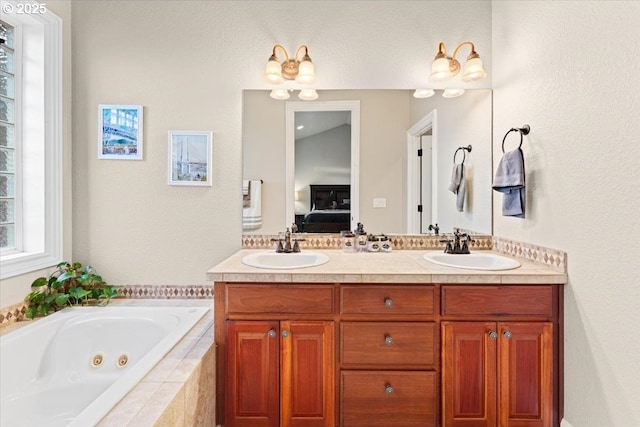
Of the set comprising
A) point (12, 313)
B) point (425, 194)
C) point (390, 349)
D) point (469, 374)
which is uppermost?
point (425, 194)

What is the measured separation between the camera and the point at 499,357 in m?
1.49

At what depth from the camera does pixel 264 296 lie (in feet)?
5.00

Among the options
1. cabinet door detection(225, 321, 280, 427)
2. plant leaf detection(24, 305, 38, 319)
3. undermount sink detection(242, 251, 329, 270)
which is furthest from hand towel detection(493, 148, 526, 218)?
Result: plant leaf detection(24, 305, 38, 319)

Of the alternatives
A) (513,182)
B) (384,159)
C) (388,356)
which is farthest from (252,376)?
(513,182)

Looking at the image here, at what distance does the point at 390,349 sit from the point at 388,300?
0.23 m

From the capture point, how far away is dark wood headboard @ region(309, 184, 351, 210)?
214 cm

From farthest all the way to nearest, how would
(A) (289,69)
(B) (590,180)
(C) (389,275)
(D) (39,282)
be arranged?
(A) (289,69) → (D) (39,282) → (C) (389,275) → (B) (590,180)

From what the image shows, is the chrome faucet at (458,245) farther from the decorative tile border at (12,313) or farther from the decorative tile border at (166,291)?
the decorative tile border at (12,313)

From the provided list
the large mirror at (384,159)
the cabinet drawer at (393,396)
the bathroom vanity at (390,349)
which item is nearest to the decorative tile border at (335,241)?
the large mirror at (384,159)

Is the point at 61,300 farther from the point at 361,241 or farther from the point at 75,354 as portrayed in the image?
the point at 361,241

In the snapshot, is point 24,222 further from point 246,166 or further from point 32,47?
point 246,166

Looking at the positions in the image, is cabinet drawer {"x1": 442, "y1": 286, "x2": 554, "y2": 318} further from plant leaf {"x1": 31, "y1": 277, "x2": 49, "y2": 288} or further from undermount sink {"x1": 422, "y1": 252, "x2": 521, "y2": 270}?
plant leaf {"x1": 31, "y1": 277, "x2": 49, "y2": 288}

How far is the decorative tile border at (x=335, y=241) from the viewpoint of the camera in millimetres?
2152

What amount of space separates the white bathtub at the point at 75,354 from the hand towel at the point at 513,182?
1.84m
